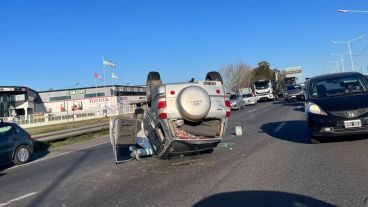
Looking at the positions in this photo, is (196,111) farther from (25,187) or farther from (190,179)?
(25,187)

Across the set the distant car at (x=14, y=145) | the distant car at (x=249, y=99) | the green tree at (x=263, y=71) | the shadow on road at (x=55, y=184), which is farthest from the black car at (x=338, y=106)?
the green tree at (x=263, y=71)

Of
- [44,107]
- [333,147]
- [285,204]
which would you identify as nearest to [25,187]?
[285,204]

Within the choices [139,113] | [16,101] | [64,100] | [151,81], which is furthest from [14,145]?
[64,100]

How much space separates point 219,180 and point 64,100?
94.0 m

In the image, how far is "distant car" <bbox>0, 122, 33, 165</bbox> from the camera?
13472 millimetres

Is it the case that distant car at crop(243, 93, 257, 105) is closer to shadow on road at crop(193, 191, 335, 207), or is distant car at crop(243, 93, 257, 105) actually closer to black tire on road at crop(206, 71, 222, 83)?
black tire on road at crop(206, 71, 222, 83)

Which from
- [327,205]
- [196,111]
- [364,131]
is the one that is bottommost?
[327,205]

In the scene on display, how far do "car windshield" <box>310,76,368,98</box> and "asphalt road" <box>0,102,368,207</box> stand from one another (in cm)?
129

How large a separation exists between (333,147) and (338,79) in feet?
7.60

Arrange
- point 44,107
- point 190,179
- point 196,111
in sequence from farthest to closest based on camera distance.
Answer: point 44,107 → point 196,111 → point 190,179

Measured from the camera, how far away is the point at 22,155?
1423cm

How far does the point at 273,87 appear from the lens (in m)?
55.0

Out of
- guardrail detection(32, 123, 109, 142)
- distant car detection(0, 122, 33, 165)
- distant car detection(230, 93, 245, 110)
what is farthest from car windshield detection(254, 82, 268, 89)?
distant car detection(0, 122, 33, 165)

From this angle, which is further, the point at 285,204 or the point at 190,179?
the point at 190,179
